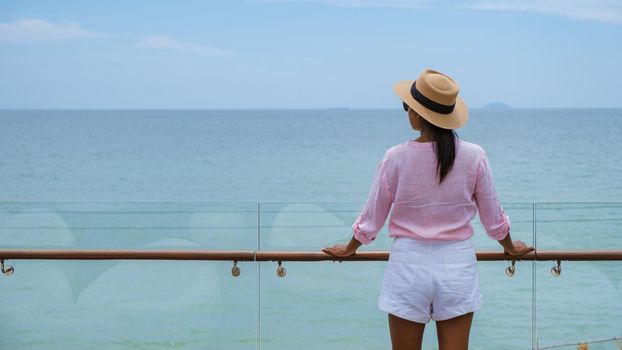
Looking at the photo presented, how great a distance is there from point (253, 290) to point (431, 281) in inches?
52.5

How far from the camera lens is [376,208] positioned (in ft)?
8.01

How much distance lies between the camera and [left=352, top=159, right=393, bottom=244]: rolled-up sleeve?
7.86 ft

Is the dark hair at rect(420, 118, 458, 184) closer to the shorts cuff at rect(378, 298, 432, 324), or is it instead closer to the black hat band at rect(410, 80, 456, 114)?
the black hat band at rect(410, 80, 456, 114)

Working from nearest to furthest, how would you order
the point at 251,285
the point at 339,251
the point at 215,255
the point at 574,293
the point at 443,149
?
the point at 443,149 < the point at 339,251 < the point at 215,255 < the point at 251,285 < the point at 574,293

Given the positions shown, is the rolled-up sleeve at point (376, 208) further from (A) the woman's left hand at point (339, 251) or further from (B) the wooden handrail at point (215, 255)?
(B) the wooden handrail at point (215, 255)

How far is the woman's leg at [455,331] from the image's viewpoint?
7.90 feet

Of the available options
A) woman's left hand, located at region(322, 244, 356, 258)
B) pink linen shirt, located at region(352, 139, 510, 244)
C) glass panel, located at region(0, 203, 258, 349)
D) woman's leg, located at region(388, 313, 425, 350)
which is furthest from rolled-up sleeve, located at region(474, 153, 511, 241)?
glass panel, located at region(0, 203, 258, 349)

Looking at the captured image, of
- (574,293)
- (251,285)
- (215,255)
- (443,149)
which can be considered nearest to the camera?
(443,149)

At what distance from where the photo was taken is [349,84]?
58.4 metres

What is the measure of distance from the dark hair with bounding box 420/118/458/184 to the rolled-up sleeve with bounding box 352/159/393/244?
0.14m

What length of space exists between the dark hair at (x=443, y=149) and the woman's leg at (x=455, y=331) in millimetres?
375

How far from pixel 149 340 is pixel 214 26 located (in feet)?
194

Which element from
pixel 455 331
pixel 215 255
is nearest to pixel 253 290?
pixel 215 255

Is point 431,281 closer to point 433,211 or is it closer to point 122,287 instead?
point 433,211
